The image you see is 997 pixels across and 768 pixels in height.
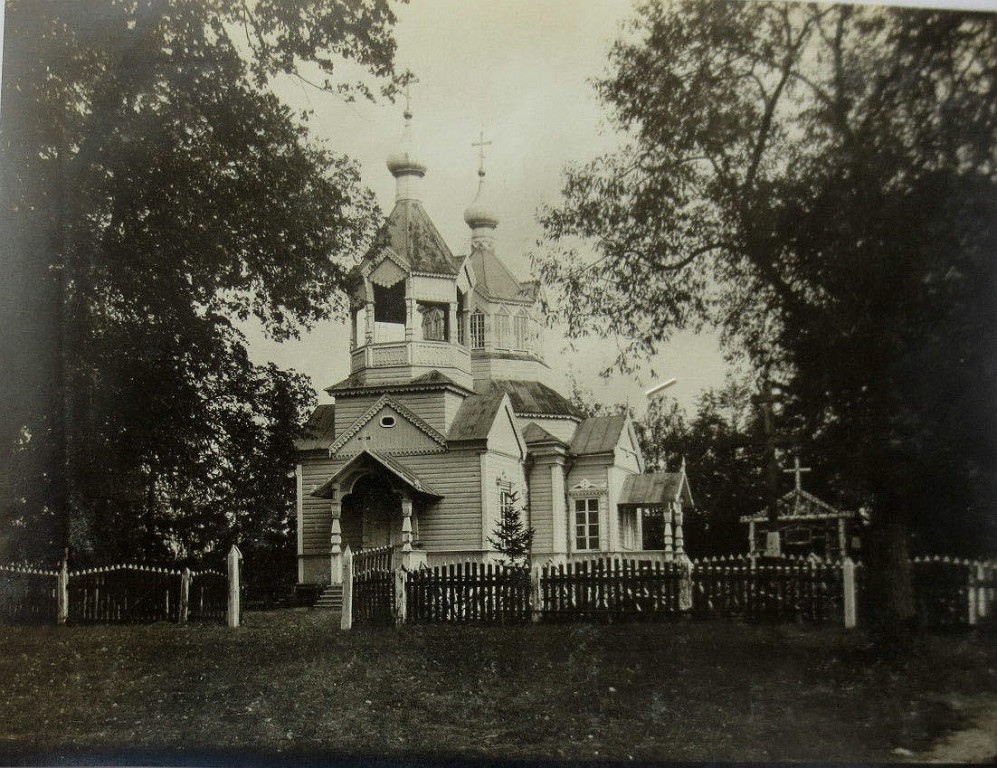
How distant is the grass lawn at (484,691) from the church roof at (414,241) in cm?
203

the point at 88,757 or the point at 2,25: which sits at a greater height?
the point at 2,25

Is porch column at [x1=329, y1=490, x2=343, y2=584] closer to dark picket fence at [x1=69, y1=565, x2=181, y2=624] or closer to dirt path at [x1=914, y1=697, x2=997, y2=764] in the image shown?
dark picket fence at [x1=69, y1=565, x2=181, y2=624]

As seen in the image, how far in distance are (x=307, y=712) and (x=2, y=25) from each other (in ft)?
13.0

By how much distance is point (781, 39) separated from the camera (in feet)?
14.2

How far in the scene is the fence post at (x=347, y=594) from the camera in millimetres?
4645

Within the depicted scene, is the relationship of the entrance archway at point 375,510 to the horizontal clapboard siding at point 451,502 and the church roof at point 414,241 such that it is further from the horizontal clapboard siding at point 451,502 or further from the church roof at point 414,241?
the church roof at point 414,241

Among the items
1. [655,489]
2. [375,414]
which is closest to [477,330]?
[375,414]

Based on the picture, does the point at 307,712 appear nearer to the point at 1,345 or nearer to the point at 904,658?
the point at 1,345

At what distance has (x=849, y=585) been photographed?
4.04 metres

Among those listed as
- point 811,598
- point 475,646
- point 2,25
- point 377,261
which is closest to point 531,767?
point 475,646

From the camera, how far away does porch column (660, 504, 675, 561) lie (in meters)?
4.28

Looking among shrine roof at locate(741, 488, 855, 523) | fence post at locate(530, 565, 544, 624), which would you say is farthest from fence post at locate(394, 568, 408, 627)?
shrine roof at locate(741, 488, 855, 523)

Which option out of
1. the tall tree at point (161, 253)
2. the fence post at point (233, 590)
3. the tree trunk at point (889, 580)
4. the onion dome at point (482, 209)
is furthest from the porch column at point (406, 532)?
the tree trunk at point (889, 580)

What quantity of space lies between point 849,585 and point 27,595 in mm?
4182
